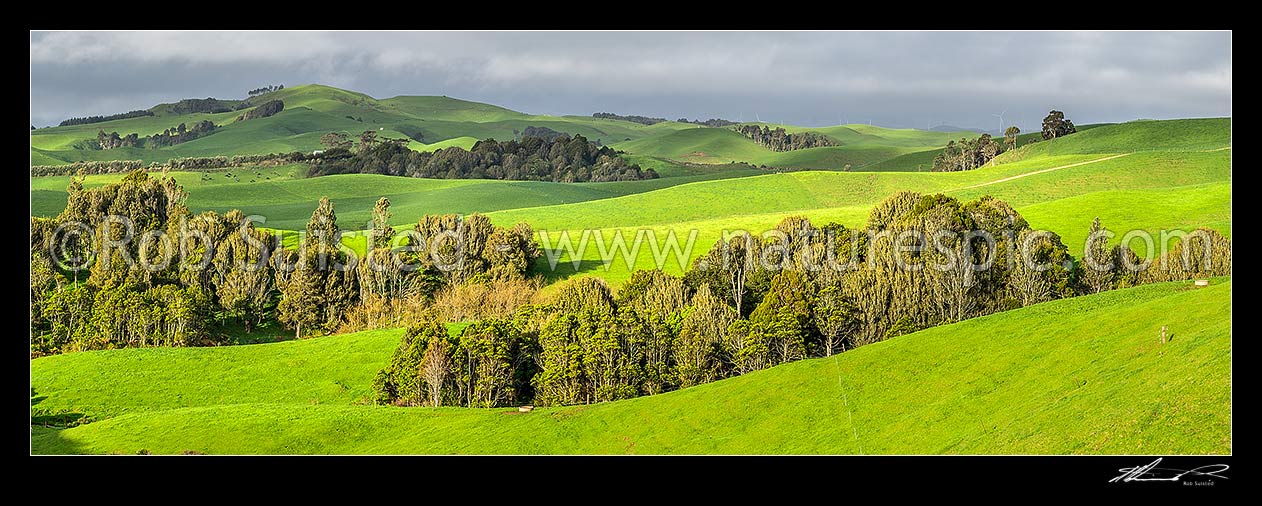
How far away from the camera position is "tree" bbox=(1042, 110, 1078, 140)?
610ft

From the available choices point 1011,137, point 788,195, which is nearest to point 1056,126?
point 1011,137

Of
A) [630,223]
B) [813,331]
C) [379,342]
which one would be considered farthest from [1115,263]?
[630,223]

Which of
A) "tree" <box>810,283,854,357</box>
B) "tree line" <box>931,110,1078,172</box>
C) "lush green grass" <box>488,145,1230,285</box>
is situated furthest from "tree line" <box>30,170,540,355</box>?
"tree line" <box>931,110,1078,172</box>

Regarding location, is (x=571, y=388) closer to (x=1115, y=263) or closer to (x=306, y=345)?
(x=306, y=345)

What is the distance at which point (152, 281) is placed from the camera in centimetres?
8631

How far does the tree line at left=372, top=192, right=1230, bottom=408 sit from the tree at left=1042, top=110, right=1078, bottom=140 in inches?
4481

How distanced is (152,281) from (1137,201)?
83555 mm

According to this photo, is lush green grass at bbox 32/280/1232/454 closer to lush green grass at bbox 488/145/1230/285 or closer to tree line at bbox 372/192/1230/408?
tree line at bbox 372/192/1230/408

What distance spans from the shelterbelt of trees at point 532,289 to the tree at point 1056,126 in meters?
106

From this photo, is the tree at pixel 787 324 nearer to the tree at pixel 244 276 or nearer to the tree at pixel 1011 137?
the tree at pixel 244 276

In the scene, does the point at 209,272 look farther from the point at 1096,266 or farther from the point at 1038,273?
the point at 1096,266
